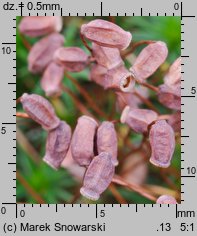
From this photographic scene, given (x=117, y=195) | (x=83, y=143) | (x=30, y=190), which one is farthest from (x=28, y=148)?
→ (x=83, y=143)

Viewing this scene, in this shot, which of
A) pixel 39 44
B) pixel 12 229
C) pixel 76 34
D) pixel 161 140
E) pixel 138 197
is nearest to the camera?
pixel 161 140

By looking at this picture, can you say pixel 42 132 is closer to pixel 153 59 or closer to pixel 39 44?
pixel 39 44

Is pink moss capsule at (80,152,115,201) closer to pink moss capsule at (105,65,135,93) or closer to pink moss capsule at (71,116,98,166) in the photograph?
pink moss capsule at (71,116,98,166)

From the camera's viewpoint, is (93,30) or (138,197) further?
(138,197)

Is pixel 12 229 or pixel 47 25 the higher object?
pixel 47 25

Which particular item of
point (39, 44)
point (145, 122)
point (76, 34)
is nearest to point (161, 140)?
point (145, 122)

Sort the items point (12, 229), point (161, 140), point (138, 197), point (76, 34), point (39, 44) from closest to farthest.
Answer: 1. point (161, 140)
2. point (12, 229)
3. point (39, 44)
4. point (138, 197)
5. point (76, 34)

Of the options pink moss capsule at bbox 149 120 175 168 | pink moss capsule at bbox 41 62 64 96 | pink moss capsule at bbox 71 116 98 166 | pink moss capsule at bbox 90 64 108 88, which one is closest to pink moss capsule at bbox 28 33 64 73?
pink moss capsule at bbox 41 62 64 96
